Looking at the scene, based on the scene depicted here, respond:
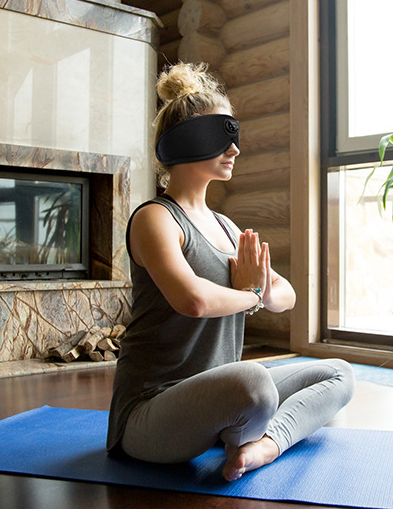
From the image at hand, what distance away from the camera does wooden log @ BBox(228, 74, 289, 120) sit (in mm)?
4203

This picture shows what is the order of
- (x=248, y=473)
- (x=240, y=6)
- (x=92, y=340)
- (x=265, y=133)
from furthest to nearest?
(x=240, y=6) < (x=265, y=133) < (x=92, y=340) < (x=248, y=473)

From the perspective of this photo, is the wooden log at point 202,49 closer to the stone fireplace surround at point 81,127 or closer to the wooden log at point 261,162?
the stone fireplace surround at point 81,127

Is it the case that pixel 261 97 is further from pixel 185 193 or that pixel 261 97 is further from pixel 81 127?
pixel 185 193

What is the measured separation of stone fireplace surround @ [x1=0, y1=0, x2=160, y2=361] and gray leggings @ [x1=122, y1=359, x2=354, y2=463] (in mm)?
2161

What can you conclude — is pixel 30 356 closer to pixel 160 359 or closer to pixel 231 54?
pixel 160 359

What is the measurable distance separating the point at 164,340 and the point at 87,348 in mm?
2033

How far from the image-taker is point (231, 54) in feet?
15.1

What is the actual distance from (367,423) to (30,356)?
2.14 metres

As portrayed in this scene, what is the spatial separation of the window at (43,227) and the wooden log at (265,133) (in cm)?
112

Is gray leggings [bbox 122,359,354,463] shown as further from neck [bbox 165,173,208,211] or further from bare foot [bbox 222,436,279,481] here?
neck [bbox 165,173,208,211]

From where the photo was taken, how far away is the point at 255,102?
173 inches

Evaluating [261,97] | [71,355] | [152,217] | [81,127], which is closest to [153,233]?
[152,217]

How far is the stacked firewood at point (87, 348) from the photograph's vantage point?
3711 millimetres

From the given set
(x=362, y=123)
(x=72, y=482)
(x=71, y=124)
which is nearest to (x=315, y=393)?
(x=72, y=482)
